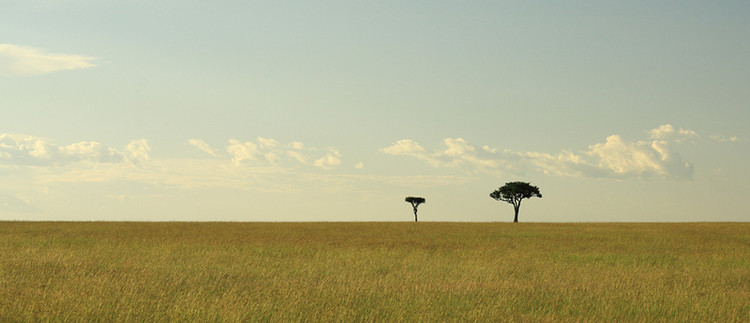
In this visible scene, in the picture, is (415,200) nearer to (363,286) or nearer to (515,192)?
(515,192)

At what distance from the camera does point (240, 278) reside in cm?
1861

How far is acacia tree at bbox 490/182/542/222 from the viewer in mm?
82188

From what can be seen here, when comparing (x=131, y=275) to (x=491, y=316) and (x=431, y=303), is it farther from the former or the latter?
(x=491, y=316)

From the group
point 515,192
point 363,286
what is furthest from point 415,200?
point 363,286

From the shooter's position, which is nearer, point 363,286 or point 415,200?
point 363,286

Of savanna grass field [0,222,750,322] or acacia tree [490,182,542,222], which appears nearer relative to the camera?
savanna grass field [0,222,750,322]

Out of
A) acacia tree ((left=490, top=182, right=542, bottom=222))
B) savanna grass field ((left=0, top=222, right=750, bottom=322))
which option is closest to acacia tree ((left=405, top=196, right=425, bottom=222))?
acacia tree ((left=490, top=182, right=542, bottom=222))

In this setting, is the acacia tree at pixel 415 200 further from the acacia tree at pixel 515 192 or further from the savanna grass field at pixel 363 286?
the savanna grass field at pixel 363 286

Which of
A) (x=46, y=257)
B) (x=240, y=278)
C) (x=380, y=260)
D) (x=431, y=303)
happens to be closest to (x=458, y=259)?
(x=380, y=260)

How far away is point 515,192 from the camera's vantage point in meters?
82.6

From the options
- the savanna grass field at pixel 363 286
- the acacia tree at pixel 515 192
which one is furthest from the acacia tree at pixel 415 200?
the savanna grass field at pixel 363 286

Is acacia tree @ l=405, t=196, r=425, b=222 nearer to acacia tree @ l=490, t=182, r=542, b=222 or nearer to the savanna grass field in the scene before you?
acacia tree @ l=490, t=182, r=542, b=222

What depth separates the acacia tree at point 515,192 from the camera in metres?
82.2

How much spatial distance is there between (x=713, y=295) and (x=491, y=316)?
722 centimetres
